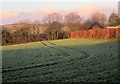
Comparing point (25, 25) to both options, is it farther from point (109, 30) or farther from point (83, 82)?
point (83, 82)

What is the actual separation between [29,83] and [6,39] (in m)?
70.9

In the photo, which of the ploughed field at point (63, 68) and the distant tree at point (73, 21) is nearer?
the ploughed field at point (63, 68)

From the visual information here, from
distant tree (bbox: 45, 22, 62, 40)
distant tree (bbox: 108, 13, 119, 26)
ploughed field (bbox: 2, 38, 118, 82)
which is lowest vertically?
ploughed field (bbox: 2, 38, 118, 82)

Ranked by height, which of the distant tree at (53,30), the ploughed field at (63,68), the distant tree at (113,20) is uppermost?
the distant tree at (113,20)

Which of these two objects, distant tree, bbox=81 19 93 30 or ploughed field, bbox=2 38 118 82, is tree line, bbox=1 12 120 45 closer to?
distant tree, bbox=81 19 93 30

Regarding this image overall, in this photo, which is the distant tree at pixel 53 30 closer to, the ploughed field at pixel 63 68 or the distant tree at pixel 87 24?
the distant tree at pixel 87 24

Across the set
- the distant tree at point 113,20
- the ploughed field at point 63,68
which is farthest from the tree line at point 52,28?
the ploughed field at point 63,68

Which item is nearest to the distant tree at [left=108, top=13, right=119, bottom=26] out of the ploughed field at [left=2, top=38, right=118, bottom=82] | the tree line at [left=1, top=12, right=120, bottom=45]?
the tree line at [left=1, top=12, right=120, bottom=45]

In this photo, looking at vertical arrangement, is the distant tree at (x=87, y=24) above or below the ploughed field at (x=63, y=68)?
above

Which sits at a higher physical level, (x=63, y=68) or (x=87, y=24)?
(x=87, y=24)

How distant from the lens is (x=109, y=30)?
59219mm

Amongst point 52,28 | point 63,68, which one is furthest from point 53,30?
point 63,68

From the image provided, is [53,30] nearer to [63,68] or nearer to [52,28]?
[52,28]

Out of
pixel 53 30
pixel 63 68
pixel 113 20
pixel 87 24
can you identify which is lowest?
pixel 63 68
